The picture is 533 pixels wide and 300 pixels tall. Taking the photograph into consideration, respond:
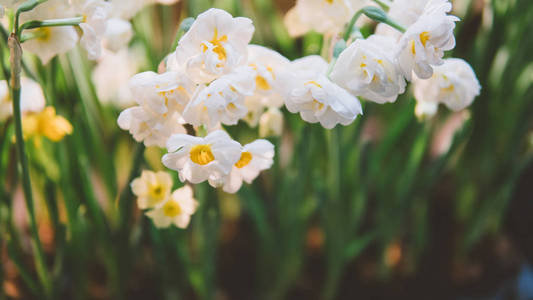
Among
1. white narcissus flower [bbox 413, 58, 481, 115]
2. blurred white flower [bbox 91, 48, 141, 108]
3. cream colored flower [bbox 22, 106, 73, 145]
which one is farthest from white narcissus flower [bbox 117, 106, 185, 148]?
blurred white flower [bbox 91, 48, 141, 108]

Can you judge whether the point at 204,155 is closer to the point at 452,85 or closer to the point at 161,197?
the point at 161,197

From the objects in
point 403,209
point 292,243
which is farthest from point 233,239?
point 403,209

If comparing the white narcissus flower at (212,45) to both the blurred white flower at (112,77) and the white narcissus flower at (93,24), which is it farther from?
the blurred white flower at (112,77)

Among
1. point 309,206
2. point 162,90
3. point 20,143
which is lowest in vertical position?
point 309,206

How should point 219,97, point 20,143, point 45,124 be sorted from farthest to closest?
point 45,124 < point 20,143 < point 219,97

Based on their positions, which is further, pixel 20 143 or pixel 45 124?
pixel 45 124

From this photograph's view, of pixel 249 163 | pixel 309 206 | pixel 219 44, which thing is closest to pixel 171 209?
pixel 249 163
